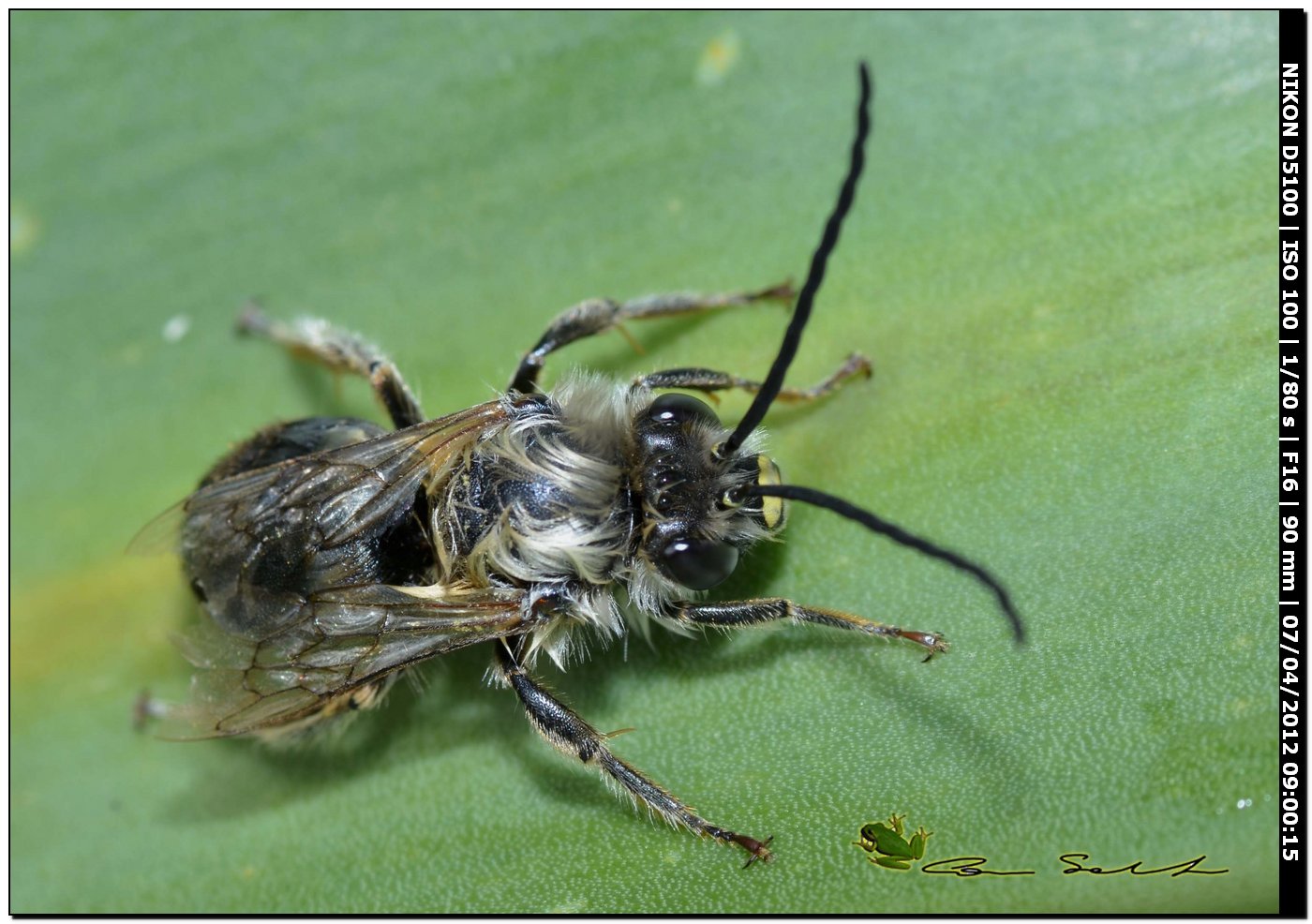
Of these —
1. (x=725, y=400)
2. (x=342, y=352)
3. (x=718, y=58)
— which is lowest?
(x=725, y=400)

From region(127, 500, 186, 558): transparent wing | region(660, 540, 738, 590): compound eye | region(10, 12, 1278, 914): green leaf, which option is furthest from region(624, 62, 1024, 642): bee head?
region(127, 500, 186, 558): transparent wing

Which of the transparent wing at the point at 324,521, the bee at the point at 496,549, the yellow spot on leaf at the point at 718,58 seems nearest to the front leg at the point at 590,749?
the bee at the point at 496,549

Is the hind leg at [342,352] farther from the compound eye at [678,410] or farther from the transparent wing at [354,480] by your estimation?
the compound eye at [678,410]

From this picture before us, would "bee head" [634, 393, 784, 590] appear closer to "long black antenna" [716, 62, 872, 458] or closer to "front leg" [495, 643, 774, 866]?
"long black antenna" [716, 62, 872, 458]
